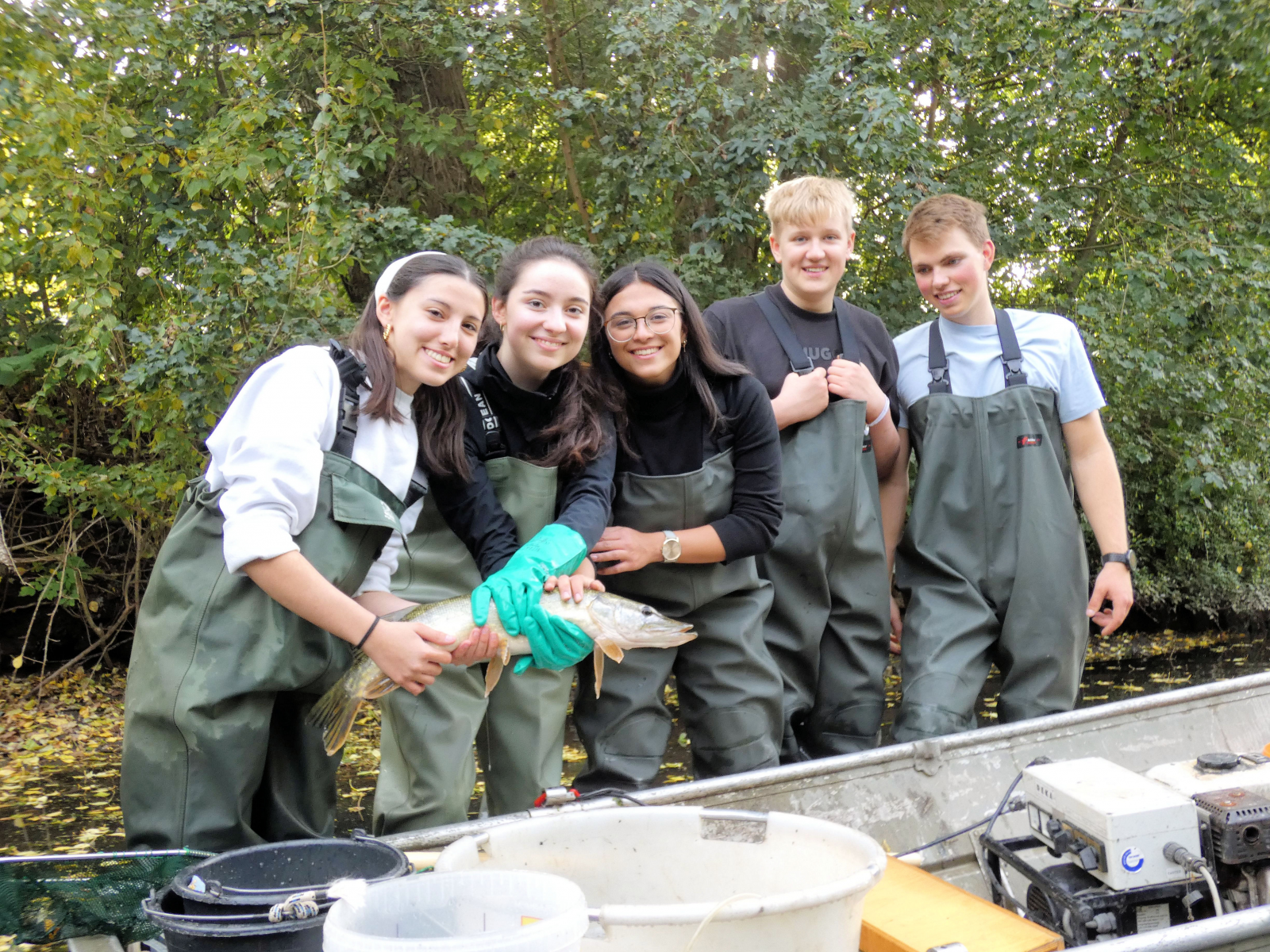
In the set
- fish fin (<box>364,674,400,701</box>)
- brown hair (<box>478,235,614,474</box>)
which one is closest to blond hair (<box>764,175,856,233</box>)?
brown hair (<box>478,235,614,474</box>)

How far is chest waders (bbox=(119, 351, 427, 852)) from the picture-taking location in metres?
2.56

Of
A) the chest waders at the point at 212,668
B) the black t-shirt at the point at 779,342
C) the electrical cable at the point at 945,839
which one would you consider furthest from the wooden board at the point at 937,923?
the black t-shirt at the point at 779,342

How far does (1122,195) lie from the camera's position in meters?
8.09

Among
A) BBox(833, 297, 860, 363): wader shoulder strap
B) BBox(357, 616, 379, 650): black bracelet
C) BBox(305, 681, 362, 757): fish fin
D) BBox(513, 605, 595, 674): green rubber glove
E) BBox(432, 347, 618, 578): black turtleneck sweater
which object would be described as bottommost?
BBox(305, 681, 362, 757): fish fin

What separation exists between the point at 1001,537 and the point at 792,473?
0.78 metres

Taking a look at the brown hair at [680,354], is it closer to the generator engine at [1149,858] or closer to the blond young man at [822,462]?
the blond young man at [822,462]

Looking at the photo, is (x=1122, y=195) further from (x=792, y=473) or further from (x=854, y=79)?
(x=792, y=473)

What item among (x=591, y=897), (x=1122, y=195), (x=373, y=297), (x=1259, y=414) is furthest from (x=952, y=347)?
(x=1259, y=414)

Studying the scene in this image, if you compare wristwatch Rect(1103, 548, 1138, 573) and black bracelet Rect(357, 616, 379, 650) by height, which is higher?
black bracelet Rect(357, 616, 379, 650)

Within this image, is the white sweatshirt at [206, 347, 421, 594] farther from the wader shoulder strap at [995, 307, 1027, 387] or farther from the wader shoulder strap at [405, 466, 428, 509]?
the wader shoulder strap at [995, 307, 1027, 387]

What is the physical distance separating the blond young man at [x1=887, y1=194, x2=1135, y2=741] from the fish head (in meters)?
1.22

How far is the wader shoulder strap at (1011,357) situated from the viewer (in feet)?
12.9

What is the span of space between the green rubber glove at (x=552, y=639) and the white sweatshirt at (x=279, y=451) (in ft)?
1.73

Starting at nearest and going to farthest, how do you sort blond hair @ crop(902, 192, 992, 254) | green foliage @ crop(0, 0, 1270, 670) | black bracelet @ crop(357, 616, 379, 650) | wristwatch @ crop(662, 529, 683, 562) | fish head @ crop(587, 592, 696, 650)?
black bracelet @ crop(357, 616, 379, 650), fish head @ crop(587, 592, 696, 650), wristwatch @ crop(662, 529, 683, 562), blond hair @ crop(902, 192, 992, 254), green foliage @ crop(0, 0, 1270, 670)
